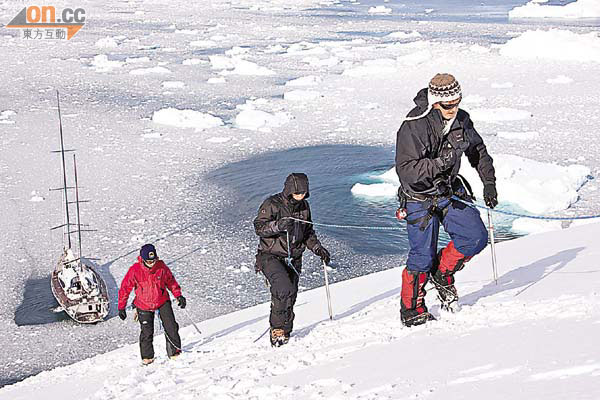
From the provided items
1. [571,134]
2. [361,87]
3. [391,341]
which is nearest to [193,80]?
[361,87]

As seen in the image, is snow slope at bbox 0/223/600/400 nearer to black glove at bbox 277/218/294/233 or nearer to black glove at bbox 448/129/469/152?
black glove at bbox 277/218/294/233

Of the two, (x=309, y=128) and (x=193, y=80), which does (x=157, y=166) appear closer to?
(x=309, y=128)

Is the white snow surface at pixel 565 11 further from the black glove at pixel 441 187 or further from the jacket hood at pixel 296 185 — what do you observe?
the black glove at pixel 441 187

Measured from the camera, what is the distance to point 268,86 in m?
22.1

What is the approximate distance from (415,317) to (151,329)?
1.89 metres

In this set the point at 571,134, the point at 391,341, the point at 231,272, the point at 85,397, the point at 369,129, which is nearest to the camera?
the point at 391,341

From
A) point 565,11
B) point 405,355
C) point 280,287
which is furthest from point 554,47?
point 405,355

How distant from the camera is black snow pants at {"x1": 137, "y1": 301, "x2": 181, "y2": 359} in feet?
16.2

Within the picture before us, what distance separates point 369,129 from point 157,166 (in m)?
5.07

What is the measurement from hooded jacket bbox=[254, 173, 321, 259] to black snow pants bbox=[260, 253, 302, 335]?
6 cm

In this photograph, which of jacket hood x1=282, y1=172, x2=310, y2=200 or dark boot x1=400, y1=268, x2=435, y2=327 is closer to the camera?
dark boot x1=400, y1=268, x2=435, y2=327

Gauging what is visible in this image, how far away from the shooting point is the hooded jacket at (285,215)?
4.27 meters

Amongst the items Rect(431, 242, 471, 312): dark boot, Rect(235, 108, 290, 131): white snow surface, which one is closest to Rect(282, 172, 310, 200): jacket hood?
Rect(431, 242, 471, 312): dark boot

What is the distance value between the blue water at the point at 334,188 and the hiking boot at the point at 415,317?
18.9 ft
